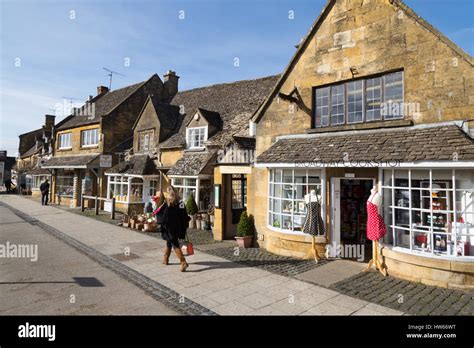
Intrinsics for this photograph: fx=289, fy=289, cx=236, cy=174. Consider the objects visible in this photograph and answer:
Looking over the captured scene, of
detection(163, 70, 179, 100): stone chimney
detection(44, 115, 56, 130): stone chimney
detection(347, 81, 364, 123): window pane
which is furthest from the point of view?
detection(44, 115, 56, 130): stone chimney

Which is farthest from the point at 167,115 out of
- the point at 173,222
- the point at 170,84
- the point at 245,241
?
the point at 173,222

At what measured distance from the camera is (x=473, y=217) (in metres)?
6.84

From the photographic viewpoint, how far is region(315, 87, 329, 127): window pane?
1002cm

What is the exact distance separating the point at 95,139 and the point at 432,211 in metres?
25.0

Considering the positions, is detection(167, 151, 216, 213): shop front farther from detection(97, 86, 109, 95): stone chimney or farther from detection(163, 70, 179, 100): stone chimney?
detection(97, 86, 109, 95): stone chimney

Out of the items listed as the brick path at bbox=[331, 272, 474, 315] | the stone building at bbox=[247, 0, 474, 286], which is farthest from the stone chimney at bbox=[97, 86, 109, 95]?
the brick path at bbox=[331, 272, 474, 315]

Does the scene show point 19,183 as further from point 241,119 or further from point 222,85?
point 241,119

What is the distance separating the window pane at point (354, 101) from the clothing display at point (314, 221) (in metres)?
2.95

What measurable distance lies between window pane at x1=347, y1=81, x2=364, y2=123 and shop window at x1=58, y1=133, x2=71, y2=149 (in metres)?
27.0

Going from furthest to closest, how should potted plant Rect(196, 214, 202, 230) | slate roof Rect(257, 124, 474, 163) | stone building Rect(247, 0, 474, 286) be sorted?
1. potted plant Rect(196, 214, 202, 230)
2. stone building Rect(247, 0, 474, 286)
3. slate roof Rect(257, 124, 474, 163)

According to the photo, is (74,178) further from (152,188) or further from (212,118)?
(212,118)

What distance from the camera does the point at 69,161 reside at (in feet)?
84.7

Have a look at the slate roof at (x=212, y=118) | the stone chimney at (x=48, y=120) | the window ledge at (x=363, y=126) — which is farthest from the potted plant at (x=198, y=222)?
the stone chimney at (x=48, y=120)
